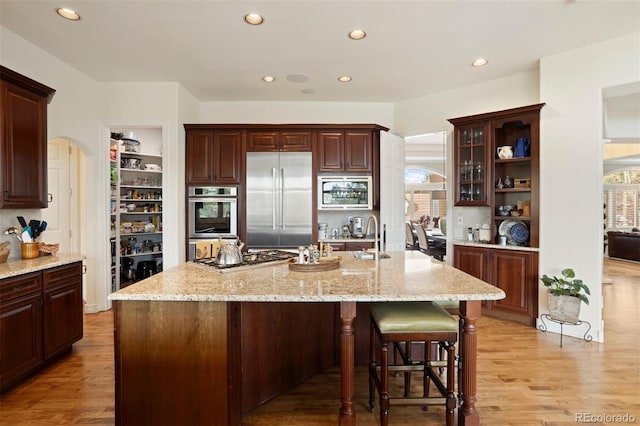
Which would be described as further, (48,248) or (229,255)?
(48,248)

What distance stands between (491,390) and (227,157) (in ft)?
13.0

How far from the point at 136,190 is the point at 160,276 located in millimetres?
3989

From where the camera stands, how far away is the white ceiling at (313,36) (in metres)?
2.74

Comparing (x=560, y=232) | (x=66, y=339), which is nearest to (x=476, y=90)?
(x=560, y=232)

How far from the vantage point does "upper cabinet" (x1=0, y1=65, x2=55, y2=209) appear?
9.04ft

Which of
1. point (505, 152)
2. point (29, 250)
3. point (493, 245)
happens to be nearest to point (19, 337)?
point (29, 250)

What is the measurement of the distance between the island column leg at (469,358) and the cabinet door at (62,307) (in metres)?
3.12

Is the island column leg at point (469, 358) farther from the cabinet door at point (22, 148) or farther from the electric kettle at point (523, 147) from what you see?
the cabinet door at point (22, 148)

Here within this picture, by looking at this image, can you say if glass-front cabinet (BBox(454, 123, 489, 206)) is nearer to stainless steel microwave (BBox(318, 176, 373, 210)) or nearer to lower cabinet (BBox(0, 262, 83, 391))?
stainless steel microwave (BBox(318, 176, 373, 210))

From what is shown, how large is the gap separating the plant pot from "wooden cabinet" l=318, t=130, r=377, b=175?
266 centimetres

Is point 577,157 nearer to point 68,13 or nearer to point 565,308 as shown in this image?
point 565,308

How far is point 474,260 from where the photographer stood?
13.7 ft

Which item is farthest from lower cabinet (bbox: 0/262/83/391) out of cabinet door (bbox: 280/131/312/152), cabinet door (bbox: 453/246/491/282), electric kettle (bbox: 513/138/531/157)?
electric kettle (bbox: 513/138/531/157)

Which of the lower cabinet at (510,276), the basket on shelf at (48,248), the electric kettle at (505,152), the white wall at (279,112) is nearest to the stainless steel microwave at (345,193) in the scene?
the white wall at (279,112)
